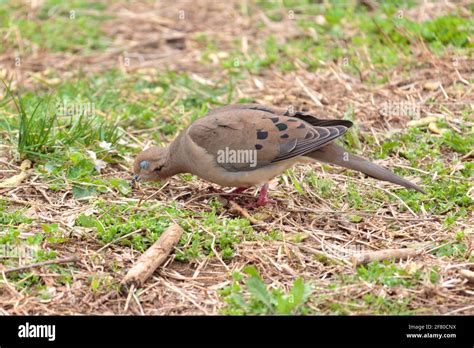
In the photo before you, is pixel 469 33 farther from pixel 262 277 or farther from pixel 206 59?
pixel 262 277

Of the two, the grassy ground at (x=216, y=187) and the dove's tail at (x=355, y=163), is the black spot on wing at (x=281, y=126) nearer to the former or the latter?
the dove's tail at (x=355, y=163)

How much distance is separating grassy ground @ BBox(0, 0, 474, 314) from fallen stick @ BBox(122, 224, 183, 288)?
0.08m

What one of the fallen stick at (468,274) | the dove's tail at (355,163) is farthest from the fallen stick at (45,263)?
the fallen stick at (468,274)

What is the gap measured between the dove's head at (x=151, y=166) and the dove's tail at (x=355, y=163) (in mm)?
1163

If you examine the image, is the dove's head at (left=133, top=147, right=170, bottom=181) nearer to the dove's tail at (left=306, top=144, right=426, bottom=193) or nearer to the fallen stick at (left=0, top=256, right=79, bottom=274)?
the dove's tail at (left=306, top=144, right=426, bottom=193)

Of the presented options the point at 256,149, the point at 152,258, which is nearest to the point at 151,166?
the point at 256,149

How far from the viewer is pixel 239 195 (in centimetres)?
645

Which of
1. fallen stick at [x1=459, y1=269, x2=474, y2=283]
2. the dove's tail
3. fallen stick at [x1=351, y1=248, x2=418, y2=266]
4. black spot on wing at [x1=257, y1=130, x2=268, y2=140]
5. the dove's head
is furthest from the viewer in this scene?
the dove's head

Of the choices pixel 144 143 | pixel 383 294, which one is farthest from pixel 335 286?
pixel 144 143

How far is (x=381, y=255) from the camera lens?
5234 millimetres

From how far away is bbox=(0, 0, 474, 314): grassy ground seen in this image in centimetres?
496

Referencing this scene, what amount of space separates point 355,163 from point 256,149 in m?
0.76

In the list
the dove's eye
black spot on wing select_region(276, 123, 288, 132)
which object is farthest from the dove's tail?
the dove's eye
